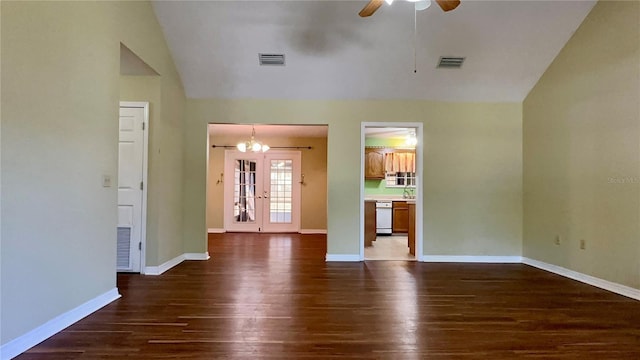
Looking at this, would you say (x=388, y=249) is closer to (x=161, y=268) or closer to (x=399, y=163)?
(x=399, y=163)

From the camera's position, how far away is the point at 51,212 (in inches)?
95.7

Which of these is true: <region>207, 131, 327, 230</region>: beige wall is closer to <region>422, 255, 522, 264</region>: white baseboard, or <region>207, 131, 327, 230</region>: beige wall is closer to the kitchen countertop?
the kitchen countertop

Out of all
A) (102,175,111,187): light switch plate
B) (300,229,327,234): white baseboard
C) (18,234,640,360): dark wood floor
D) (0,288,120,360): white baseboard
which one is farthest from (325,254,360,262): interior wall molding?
(300,229,327,234): white baseboard

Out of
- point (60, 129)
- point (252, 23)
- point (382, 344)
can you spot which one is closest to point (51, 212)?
point (60, 129)

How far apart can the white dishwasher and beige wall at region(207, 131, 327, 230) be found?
53.4 inches

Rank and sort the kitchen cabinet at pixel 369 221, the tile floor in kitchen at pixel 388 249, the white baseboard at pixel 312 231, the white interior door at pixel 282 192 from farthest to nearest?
the white interior door at pixel 282 192, the white baseboard at pixel 312 231, the kitchen cabinet at pixel 369 221, the tile floor in kitchen at pixel 388 249

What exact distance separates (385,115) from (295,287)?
9.48 feet

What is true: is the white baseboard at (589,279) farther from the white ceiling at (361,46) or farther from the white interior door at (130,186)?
the white interior door at (130,186)

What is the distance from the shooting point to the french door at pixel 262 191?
863cm

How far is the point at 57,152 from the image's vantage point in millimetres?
2459

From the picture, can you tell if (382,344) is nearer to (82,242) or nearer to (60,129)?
(82,242)

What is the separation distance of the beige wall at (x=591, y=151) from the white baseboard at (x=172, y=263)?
189 inches

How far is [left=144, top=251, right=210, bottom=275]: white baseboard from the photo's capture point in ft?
13.8

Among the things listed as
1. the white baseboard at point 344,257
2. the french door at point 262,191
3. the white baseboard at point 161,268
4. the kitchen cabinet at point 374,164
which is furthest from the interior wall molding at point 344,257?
the kitchen cabinet at point 374,164
